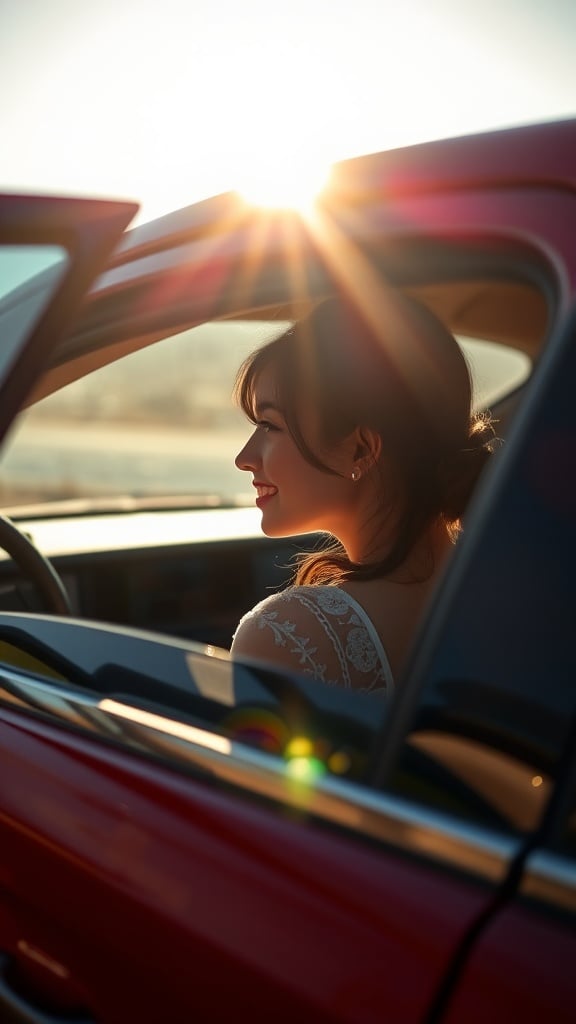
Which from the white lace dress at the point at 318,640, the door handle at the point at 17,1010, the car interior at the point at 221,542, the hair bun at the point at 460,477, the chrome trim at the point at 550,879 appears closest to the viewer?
the chrome trim at the point at 550,879

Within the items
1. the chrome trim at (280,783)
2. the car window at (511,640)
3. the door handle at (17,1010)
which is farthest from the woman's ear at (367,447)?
the door handle at (17,1010)

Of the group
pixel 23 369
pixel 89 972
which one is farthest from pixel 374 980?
pixel 23 369

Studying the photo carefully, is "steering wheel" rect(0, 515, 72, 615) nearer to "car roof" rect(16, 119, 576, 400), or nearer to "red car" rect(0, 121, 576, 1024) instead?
"car roof" rect(16, 119, 576, 400)

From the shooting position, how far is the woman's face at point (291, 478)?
2.04m

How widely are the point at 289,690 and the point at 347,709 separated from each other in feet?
0.29

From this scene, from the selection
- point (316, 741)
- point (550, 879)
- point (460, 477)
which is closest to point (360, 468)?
point (460, 477)

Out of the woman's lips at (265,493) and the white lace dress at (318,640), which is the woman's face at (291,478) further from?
the white lace dress at (318,640)

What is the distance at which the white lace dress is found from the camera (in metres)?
1.71

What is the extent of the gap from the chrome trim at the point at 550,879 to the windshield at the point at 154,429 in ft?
3.21

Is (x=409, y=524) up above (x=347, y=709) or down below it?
above

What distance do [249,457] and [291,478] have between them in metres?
0.10

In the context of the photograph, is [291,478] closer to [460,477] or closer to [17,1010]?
[460,477]

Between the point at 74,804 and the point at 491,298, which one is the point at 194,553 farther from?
the point at 74,804

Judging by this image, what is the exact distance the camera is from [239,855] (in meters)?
1.17
